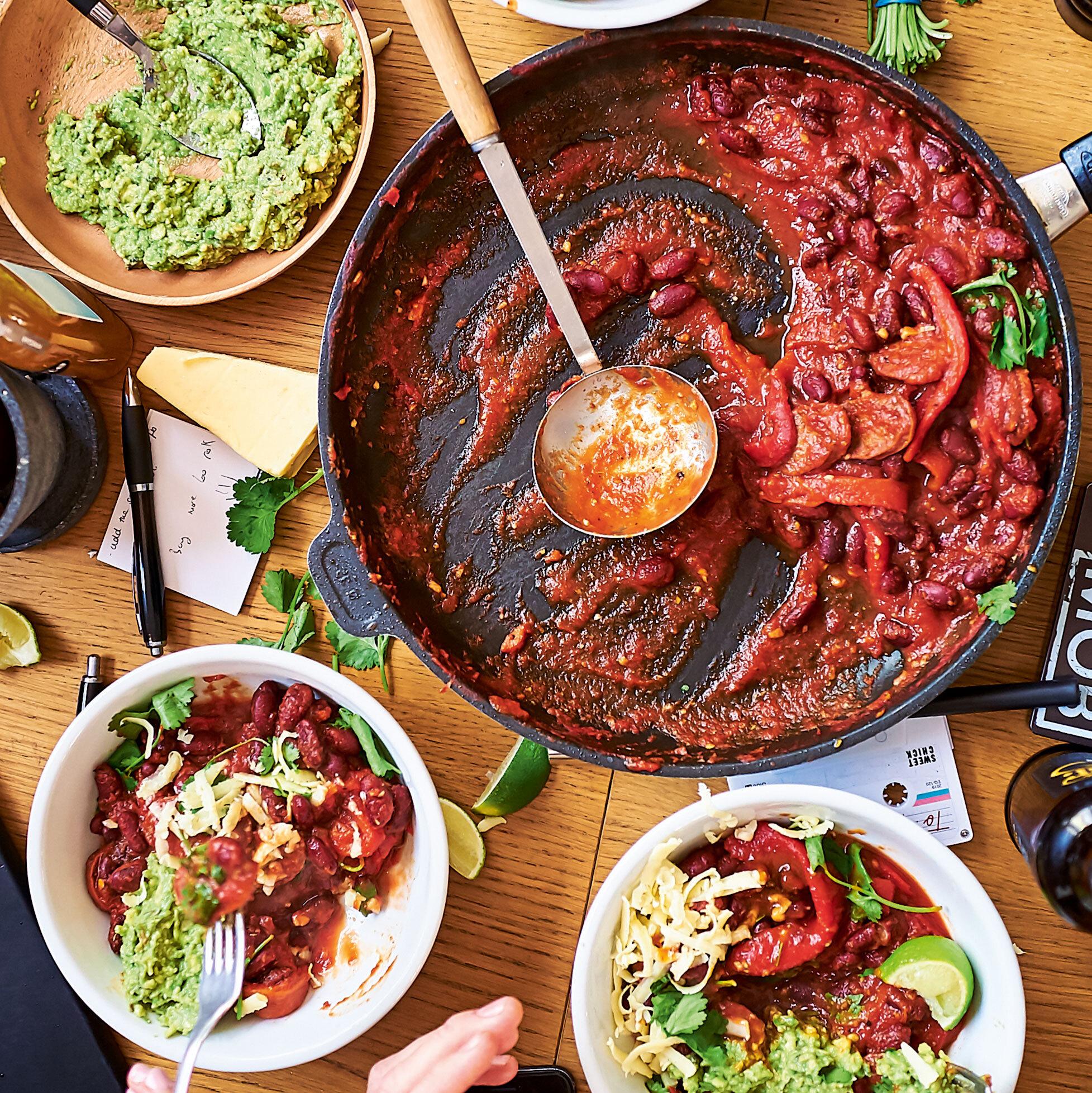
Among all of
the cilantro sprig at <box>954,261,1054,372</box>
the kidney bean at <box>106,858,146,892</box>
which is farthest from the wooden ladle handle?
the kidney bean at <box>106,858,146,892</box>

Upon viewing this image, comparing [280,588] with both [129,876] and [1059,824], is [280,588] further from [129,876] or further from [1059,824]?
[1059,824]

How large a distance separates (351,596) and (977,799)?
1.37 metres

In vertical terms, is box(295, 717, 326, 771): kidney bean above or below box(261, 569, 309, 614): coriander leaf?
below

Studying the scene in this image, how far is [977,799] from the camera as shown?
6.45 ft

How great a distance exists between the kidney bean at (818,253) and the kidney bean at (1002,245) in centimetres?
27

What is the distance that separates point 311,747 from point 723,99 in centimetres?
153

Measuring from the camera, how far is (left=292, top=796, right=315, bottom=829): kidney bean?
1.83 m

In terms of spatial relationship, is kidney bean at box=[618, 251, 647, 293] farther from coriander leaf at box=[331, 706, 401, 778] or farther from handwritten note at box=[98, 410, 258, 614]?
coriander leaf at box=[331, 706, 401, 778]

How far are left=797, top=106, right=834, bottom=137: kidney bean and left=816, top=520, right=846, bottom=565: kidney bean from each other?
78 cm

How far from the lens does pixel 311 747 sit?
6.09 ft

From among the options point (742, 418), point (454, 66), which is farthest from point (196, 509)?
point (742, 418)

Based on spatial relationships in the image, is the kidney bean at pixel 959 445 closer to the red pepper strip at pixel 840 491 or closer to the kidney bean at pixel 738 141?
the red pepper strip at pixel 840 491

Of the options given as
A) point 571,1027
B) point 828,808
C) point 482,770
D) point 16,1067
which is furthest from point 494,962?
point 16,1067

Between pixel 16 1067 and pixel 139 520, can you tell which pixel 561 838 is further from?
pixel 16 1067
